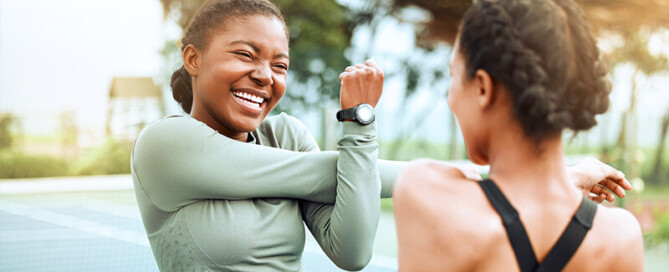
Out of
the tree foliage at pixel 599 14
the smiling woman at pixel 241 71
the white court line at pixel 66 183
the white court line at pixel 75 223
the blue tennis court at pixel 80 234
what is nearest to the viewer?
the smiling woman at pixel 241 71

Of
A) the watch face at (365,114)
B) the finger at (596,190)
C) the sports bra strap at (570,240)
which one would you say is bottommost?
the finger at (596,190)

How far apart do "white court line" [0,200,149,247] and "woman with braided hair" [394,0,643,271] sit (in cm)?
754

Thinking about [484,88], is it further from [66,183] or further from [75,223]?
[66,183]

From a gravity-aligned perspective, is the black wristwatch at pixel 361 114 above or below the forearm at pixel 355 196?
above

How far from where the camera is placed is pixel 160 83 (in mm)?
12977

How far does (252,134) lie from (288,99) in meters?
8.37

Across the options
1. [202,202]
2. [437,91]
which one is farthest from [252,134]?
A: [437,91]

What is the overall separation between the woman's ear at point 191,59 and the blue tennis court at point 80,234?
3586 millimetres

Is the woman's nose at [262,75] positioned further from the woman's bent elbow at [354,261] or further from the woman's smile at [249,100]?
the woman's bent elbow at [354,261]

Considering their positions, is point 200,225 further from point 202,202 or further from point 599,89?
point 599,89

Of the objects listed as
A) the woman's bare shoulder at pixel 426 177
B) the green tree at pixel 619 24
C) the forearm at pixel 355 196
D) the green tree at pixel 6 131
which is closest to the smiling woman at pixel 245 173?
the forearm at pixel 355 196

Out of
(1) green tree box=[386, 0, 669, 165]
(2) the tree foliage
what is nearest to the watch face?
(1) green tree box=[386, 0, 669, 165]

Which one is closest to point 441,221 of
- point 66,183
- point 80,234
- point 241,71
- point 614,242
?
point 614,242

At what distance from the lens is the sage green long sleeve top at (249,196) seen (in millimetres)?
1460
